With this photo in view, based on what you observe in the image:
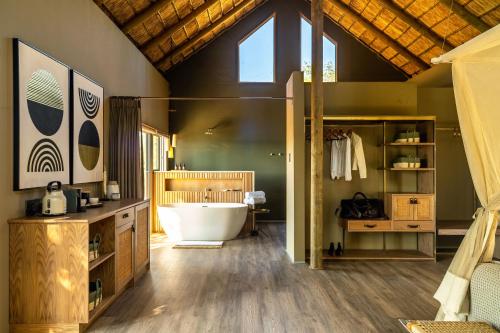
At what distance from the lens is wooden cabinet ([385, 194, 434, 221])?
505 cm

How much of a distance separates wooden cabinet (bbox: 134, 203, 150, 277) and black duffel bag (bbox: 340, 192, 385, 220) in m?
2.72

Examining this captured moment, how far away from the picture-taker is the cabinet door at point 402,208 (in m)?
5.06

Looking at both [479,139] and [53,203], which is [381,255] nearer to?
[479,139]

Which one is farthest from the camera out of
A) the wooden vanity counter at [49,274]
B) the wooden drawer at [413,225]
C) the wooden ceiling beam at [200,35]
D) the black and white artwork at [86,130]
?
the wooden ceiling beam at [200,35]

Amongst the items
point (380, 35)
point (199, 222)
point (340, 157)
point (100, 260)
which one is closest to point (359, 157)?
point (340, 157)

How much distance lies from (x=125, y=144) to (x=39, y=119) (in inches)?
60.5

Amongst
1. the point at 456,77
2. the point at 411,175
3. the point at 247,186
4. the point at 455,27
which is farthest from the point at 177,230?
the point at 455,27

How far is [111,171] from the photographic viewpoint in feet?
14.5

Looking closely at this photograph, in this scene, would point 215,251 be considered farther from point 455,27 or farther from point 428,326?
point 455,27

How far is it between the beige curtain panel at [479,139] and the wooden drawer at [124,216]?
2.71m

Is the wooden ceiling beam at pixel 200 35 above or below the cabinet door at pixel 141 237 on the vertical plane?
above

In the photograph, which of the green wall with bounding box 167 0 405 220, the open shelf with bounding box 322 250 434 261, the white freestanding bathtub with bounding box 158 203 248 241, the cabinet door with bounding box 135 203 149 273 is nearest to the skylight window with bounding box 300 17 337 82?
the green wall with bounding box 167 0 405 220

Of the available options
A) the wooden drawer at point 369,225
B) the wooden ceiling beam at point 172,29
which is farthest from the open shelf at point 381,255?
the wooden ceiling beam at point 172,29

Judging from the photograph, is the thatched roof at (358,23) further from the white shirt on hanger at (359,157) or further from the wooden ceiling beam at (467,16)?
the white shirt on hanger at (359,157)
